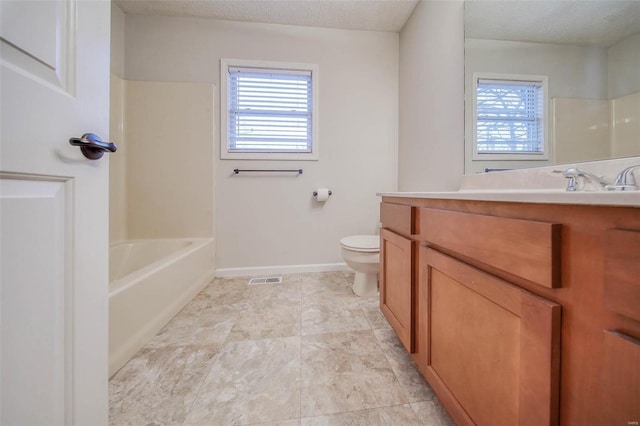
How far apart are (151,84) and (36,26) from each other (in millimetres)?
2059

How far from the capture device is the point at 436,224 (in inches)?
30.4

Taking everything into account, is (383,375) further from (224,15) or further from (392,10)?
(224,15)

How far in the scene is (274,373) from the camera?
1.01 m

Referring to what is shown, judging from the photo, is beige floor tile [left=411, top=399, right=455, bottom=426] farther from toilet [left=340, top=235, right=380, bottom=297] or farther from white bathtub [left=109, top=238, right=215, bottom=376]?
white bathtub [left=109, top=238, right=215, bottom=376]

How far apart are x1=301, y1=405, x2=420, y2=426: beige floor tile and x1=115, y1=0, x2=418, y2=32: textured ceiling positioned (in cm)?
269

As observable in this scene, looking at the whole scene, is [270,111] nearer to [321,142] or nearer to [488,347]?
[321,142]

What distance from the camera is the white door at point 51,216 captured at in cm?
36

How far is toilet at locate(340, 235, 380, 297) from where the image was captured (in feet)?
5.22

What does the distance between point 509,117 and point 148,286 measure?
216 cm

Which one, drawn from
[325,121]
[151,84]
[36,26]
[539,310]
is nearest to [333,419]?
[539,310]

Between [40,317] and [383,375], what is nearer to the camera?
[40,317]

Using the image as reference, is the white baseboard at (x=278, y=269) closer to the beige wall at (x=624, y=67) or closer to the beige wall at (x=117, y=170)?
the beige wall at (x=117, y=170)

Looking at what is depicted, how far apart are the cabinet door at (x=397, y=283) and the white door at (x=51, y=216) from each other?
0.98 m

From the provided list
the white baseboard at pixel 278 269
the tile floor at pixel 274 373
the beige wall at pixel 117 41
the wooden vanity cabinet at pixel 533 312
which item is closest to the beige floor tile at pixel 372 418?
the tile floor at pixel 274 373
